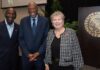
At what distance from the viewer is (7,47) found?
172 inches

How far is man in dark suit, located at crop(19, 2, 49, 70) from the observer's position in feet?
13.2

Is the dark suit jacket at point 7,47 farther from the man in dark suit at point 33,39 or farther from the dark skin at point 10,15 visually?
the man in dark suit at point 33,39

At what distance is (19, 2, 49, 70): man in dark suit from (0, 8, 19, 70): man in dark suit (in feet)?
0.99

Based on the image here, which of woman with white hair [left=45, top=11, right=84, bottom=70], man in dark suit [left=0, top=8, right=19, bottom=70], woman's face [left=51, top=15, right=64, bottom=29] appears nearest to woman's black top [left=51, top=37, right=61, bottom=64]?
woman with white hair [left=45, top=11, right=84, bottom=70]

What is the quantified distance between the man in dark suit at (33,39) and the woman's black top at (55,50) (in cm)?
43

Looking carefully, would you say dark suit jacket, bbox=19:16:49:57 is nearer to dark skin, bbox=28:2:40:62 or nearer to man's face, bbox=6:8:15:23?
dark skin, bbox=28:2:40:62

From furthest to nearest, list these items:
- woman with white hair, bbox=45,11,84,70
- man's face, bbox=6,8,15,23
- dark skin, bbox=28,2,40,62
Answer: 1. man's face, bbox=6,8,15,23
2. dark skin, bbox=28,2,40,62
3. woman with white hair, bbox=45,11,84,70

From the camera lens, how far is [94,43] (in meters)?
3.91

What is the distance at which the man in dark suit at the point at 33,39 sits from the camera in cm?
401

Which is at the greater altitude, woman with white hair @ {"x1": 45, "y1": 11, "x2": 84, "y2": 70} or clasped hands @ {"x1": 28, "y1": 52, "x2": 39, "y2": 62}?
woman with white hair @ {"x1": 45, "y1": 11, "x2": 84, "y2": 70}

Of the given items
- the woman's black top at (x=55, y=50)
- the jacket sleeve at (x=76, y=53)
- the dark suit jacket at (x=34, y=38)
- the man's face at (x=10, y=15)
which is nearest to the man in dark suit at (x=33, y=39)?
the dark suit jacket at (x=34, y=38)

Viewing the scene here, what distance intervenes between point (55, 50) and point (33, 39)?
0.58 m

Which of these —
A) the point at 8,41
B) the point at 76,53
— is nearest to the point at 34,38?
the point at 8,41

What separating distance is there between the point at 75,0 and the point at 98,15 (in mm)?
1462
